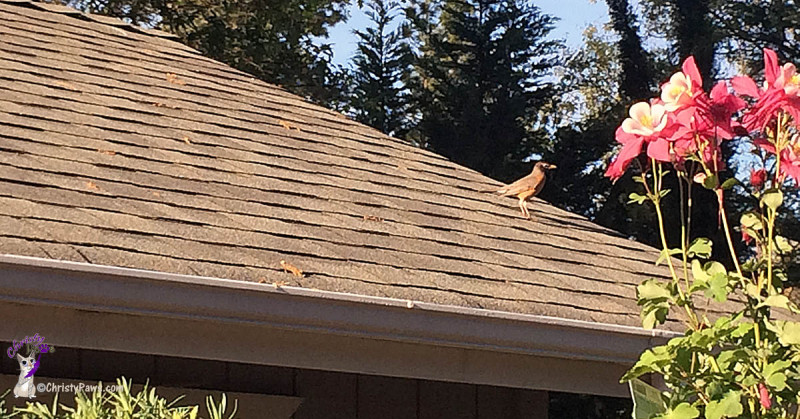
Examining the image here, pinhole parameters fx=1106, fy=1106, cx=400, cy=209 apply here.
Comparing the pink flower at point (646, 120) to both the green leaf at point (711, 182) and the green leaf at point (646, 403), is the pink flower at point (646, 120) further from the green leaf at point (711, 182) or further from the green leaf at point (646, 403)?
the green leaf at point (646, 403)

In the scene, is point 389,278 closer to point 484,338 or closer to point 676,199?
point 484,338

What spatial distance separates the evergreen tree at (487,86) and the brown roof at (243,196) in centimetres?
1326

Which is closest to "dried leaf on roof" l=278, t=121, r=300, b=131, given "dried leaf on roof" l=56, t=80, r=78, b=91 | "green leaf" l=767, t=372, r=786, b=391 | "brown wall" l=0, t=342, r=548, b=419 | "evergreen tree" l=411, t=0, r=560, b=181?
"dried leaf on roof" l=56, t=80, r=78, b=91

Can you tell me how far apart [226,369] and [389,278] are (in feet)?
2.79

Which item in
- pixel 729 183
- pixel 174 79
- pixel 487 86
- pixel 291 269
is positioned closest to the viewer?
pixel 729 183

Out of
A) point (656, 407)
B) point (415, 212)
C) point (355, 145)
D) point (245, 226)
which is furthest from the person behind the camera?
point (355, 145)

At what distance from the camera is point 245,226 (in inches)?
156

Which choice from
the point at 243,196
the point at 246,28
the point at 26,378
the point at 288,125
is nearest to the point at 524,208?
the point at 288,125

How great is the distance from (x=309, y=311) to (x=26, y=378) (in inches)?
36.0

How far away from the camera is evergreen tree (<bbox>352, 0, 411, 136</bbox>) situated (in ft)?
66.7

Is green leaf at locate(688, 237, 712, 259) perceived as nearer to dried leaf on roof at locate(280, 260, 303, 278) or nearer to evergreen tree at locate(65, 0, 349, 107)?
dried leaf on roof at locate(280, 260, 303, 278)

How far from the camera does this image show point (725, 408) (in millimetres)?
2070

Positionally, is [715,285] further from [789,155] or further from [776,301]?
[789,155]

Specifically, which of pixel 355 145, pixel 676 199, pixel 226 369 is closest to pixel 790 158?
pixel 226 369
